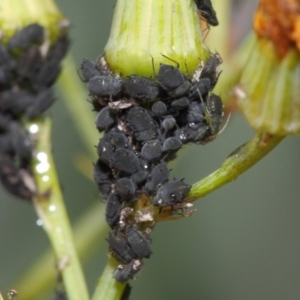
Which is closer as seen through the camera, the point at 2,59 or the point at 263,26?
the point at 263,26


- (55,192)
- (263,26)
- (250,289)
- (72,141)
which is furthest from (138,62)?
(250,289)

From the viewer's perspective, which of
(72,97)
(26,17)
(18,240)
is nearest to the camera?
(26,17)

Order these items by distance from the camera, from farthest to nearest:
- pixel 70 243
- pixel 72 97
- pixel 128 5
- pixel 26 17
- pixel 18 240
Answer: pixel 18 240 < pixel 72 97 < pixel 26 17 < pixel 70 243 < pixel 128 5

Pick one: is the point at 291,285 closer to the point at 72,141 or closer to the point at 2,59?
the point at 72,141

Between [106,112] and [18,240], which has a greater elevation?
[106,112]

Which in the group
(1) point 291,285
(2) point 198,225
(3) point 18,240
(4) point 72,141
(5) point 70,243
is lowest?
(1) point 291,285

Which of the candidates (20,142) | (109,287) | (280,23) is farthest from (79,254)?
(280,23)
